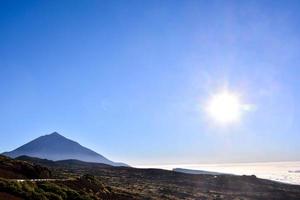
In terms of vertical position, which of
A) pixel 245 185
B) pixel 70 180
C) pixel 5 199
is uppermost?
pixel 245 185

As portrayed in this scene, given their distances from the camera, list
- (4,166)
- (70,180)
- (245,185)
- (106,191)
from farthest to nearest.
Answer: (245,185) < (106,191) < (70,180) < (4,166)

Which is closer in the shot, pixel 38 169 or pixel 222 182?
pixel 38 169

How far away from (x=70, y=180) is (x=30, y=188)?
1440cm

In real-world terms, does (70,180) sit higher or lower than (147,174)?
lower

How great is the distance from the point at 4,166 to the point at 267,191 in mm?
90724

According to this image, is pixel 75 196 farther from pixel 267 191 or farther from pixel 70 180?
pixel 267 191

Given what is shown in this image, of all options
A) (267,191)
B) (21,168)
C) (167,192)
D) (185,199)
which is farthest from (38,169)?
(267,191)

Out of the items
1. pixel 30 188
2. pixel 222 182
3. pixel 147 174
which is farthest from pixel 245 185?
pixel 30 188

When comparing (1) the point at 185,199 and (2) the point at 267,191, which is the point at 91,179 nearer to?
(1) the point at 185,199

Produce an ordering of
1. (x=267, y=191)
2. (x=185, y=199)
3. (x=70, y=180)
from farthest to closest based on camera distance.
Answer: (x=267, y=191) < (x=185, y=199) < (x=70, y=180)

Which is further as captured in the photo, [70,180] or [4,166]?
[70,180]

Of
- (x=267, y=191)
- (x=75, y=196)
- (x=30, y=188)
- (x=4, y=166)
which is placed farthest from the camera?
(x=267, y=191)

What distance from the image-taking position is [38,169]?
43062 millimetres

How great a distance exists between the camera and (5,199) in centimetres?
2425
